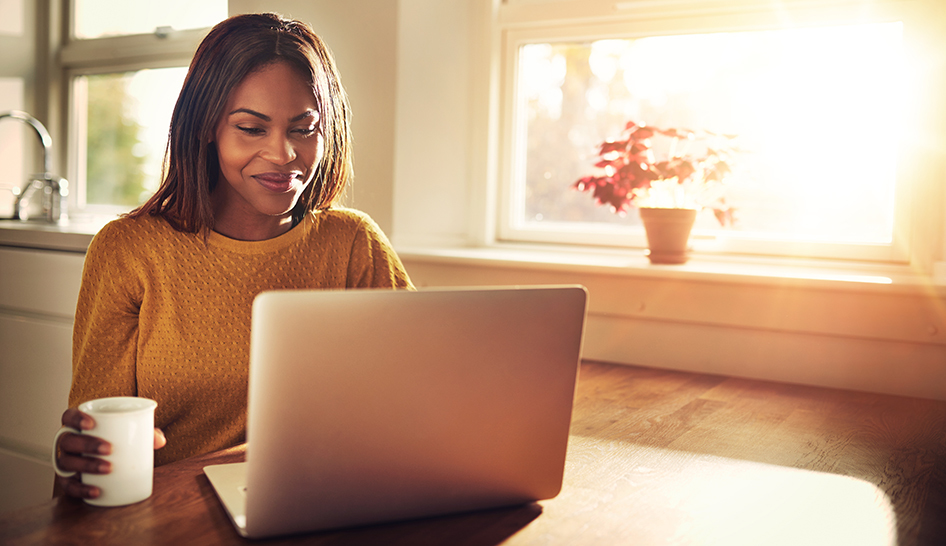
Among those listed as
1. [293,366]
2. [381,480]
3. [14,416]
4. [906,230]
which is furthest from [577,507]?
[14,416]

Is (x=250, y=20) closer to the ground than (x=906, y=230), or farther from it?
farther from it

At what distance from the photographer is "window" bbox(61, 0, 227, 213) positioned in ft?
8.88

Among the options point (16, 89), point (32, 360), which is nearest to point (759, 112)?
point (32, 360)

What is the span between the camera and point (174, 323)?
110 cm

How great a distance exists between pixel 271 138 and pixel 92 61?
2.24 m

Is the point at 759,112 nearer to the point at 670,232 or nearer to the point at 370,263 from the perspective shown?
the point at 670,232

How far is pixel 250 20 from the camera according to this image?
112 cm

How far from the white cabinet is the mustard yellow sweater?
1184 mm

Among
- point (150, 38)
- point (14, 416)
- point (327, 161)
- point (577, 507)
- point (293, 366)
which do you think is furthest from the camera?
point (150, 38)

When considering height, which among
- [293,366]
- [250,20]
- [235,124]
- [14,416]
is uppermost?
[250,20]

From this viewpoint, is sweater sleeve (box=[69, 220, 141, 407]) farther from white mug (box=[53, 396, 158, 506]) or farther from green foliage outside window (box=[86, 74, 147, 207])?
green foliage outside window (box=[86, 74, 147, 207])

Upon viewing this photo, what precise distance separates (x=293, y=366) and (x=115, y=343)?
59cm

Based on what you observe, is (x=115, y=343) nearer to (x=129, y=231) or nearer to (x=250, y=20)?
(x=129, y=231)

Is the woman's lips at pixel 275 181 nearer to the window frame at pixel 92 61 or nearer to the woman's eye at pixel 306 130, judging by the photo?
the woman's eye at pixel 306 130
